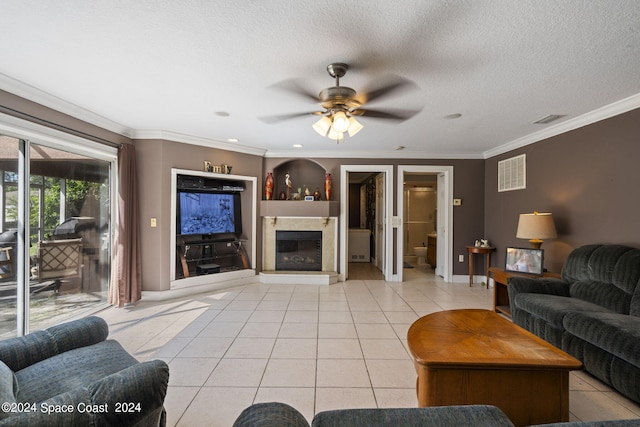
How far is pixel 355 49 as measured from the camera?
Answer: 203cm

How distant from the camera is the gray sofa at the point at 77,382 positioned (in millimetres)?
987

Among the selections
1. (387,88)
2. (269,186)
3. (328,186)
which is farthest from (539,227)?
(269,186)

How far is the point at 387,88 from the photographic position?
2.67 m

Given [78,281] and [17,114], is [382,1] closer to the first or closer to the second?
[17,114]

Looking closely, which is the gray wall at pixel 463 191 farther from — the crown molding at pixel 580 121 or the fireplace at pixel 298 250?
the fireplace at pixel 298 250

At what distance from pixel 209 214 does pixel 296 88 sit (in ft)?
9.97

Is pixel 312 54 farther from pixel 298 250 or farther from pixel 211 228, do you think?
pixel 298 250

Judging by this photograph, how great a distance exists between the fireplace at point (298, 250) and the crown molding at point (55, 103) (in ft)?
10.2

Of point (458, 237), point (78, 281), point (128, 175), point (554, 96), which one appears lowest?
point (78, 281)

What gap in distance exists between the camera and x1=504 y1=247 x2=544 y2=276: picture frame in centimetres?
357

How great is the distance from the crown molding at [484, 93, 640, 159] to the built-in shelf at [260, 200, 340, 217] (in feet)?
10.4

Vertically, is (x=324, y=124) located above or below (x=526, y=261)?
above

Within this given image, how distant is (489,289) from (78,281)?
624cm

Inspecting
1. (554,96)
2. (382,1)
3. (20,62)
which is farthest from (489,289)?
(20,62)
